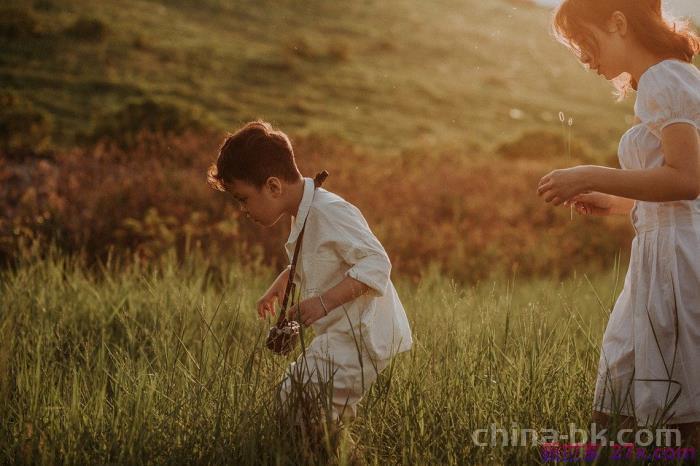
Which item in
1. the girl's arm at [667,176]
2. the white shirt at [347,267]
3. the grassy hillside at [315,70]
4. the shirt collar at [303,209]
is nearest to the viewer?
the girl's arm at [667,176]

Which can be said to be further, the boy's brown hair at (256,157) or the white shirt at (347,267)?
the boy's brown hair at (256,157)

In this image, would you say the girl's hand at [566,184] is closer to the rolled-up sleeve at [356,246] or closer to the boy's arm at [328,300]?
the rolled-up sleeve at [356,246]

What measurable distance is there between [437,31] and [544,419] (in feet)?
128

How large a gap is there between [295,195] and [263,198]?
0.12m

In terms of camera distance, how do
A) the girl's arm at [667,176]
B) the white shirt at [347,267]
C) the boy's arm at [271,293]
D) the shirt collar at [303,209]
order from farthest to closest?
the boy's arm at [271,293], the shirt collar at [303,209], the white shirt at [347,267], the girl's arm at [667,176]

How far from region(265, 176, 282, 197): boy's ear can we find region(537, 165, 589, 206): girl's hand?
921 millimetres

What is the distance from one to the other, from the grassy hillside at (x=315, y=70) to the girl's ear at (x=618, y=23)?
494 inches

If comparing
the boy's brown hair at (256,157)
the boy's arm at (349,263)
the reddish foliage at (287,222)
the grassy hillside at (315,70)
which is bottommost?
the grassy hillside at (315,70)

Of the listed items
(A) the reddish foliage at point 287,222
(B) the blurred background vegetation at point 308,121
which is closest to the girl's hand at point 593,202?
(B) the blurred background vegetation at point 308,121

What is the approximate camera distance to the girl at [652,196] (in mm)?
2336

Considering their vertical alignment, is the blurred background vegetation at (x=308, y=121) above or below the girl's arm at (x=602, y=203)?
below

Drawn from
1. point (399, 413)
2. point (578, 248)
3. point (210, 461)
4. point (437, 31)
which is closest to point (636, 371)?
point (399, 413)

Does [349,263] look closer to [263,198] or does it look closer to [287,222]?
[263,198]

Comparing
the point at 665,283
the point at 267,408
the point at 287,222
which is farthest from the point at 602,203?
the point at 287,222
